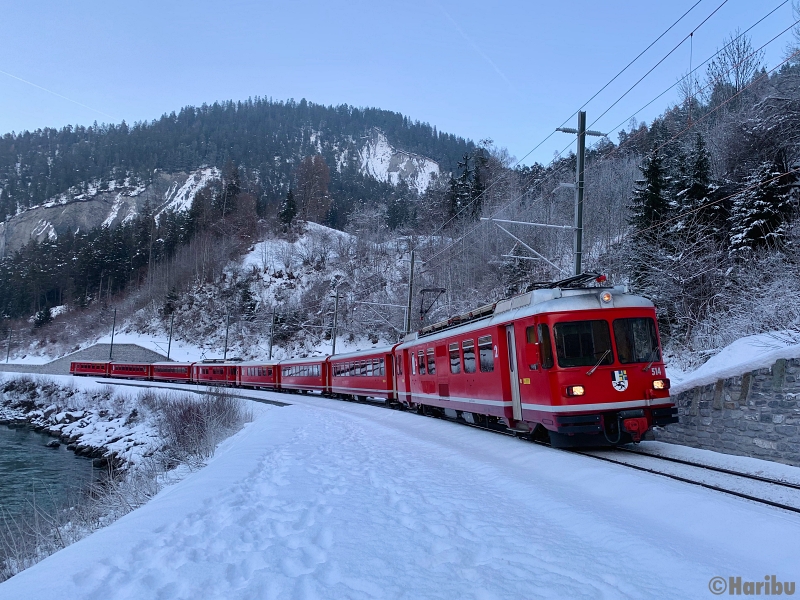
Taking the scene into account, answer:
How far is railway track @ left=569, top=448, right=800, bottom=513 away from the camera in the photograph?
654 centimetres

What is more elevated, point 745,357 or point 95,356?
point 95,356

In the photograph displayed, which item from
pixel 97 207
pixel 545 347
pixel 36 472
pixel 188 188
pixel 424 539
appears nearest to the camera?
pixel 424 539

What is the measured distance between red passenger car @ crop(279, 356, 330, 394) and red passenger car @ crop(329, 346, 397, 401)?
1153 millimetres

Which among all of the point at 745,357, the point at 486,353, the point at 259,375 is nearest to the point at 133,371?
the point at 259,375

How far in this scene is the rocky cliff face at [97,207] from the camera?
13300 centimetres

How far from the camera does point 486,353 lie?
512 inches

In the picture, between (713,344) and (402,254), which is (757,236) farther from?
(402,254)

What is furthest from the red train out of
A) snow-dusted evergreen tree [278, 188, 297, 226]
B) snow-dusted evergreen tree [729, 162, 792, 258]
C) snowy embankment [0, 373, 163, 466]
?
snow-dusted evergreen tree [278, 188, 297, 226]

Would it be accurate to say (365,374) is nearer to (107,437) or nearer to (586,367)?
(107,437)

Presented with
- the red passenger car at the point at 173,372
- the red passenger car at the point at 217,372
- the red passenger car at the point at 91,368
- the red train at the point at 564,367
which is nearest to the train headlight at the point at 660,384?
the red train at the point at 564,367

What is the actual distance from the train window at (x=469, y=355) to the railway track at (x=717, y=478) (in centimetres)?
438

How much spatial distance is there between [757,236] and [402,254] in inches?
2004

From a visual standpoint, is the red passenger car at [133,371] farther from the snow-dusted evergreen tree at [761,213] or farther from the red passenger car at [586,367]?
the red passenger car at [586,367]

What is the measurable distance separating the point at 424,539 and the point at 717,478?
498cm
